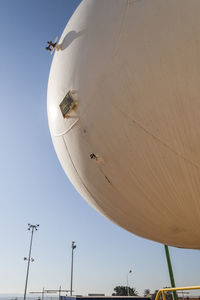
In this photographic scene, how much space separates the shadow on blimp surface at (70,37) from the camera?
4.45 meters

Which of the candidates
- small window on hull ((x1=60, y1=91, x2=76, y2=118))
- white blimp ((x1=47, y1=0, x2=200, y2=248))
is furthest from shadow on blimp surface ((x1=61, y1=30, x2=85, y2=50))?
small window on hull ((x1=60, y1=91, x2=76, y2=118))

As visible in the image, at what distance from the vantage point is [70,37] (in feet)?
15.4

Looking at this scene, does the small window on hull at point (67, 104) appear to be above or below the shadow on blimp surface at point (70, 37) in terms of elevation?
below

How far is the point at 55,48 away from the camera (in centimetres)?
507

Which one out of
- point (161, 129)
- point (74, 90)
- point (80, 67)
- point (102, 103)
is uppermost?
point (80, 67)

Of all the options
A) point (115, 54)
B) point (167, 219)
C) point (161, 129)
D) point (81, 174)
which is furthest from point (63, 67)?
point (167, 219)

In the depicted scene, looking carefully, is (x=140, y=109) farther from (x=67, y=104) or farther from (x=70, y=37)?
(x=70, y=37)

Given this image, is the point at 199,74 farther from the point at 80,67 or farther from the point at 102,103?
the point at 80,67

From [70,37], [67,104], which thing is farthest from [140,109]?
[70,37]

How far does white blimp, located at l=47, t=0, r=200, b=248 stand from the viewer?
10.7 feet

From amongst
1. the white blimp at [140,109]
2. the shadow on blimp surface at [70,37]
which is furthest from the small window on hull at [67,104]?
the shadow on blimp surface at [70,37]

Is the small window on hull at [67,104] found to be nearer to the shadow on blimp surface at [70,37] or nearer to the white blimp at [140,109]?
the white blimp at [140,109]

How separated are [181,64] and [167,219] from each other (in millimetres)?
2532

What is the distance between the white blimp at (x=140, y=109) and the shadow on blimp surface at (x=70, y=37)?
0.04 m
